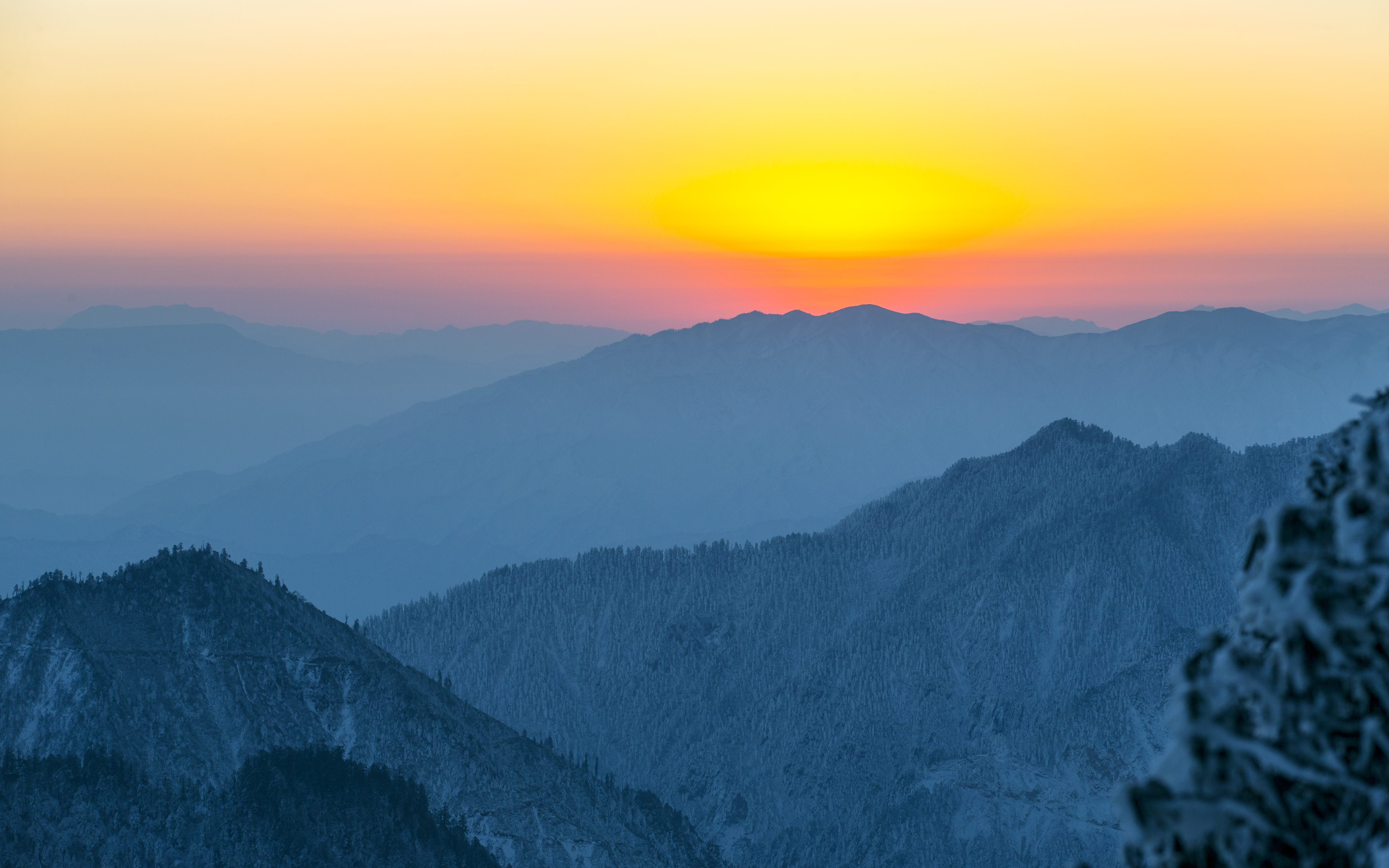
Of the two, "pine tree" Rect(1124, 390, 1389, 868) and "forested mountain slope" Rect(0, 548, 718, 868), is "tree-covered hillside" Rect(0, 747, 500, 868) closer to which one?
"forested mountain slope" Rect(0, 548, 718, 868)

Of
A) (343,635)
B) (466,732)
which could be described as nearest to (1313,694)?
(466,732)

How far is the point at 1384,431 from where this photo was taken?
34.8ft

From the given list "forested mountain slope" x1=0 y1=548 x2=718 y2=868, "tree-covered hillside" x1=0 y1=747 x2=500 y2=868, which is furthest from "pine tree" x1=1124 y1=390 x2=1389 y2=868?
"forested mountain slope" x1=0 y1=548 x2=718 y2=868

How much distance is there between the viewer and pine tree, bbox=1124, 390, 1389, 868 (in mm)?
10023

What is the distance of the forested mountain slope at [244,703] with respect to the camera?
145 m

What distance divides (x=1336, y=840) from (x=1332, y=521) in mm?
2446

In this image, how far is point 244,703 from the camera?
15488 centimetres

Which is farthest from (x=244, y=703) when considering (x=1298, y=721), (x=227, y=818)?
(x=1298, y=721)

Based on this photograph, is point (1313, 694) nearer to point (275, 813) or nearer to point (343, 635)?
point (275, 813)

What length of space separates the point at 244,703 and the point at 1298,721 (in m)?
158

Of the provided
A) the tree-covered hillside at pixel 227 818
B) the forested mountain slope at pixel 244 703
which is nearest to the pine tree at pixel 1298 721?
the tree-covered hillside at pixel 227 818

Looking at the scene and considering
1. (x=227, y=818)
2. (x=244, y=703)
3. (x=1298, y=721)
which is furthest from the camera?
(x=244, y=703)

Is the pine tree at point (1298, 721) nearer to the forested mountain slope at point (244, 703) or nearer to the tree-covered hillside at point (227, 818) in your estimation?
the tree-covered hillside at point (227, 818)

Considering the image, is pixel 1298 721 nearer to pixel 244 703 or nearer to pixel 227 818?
pixel 227 818
